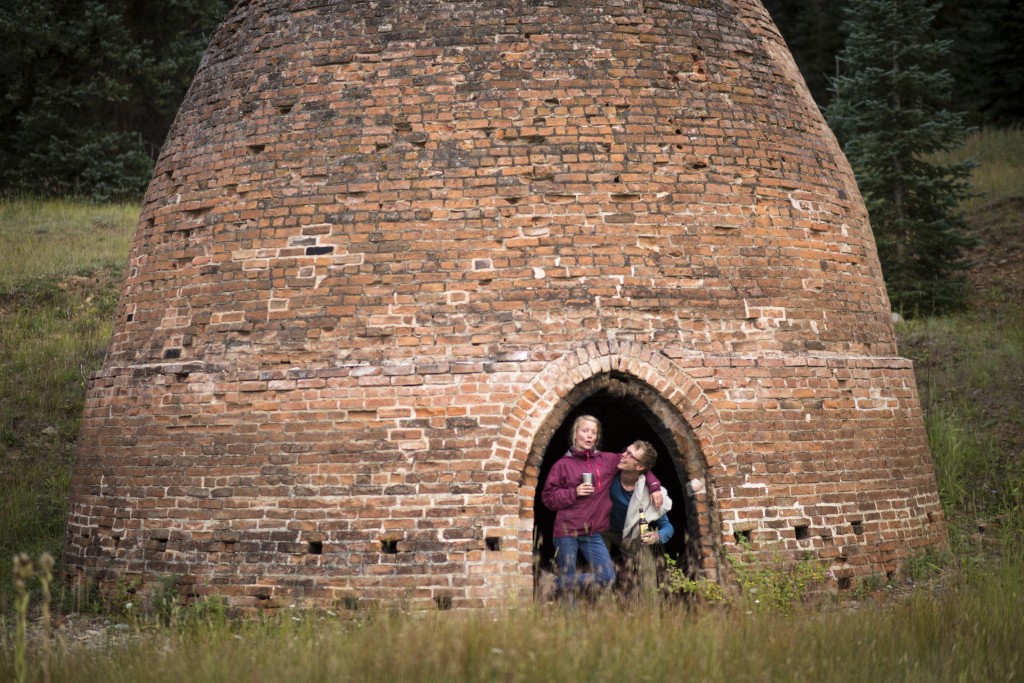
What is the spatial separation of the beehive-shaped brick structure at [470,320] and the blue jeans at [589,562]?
0.33 m

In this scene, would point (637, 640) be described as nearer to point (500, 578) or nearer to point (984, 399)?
point (500, 578)

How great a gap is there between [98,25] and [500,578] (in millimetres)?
20935

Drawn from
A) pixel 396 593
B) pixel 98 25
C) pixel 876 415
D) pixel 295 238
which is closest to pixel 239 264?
pixel 295 238

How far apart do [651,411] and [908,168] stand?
1274 cm

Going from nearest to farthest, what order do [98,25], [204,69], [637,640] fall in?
1. [637,640]
2. [204,69]
3. [98,25]

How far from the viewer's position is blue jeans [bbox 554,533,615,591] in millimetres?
6402

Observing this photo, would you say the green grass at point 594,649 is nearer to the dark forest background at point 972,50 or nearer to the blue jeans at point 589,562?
the blue jeans at point 589,562

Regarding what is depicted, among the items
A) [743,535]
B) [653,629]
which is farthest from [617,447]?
[653,629]

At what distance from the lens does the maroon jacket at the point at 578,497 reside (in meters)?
6.60

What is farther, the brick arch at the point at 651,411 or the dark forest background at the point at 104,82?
the dark forest background at the point at 104,82

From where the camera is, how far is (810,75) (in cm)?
2944

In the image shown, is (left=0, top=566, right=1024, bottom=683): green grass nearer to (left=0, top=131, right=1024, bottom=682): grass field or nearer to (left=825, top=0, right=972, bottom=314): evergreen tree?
(left=0, top=131, right=1024, bottom=682): grass field

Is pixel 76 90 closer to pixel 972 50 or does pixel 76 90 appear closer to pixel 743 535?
pixel 743 535

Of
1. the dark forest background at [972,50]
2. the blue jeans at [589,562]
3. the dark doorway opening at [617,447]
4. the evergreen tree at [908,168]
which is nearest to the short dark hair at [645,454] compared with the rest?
the blue jeans at [589,562]
